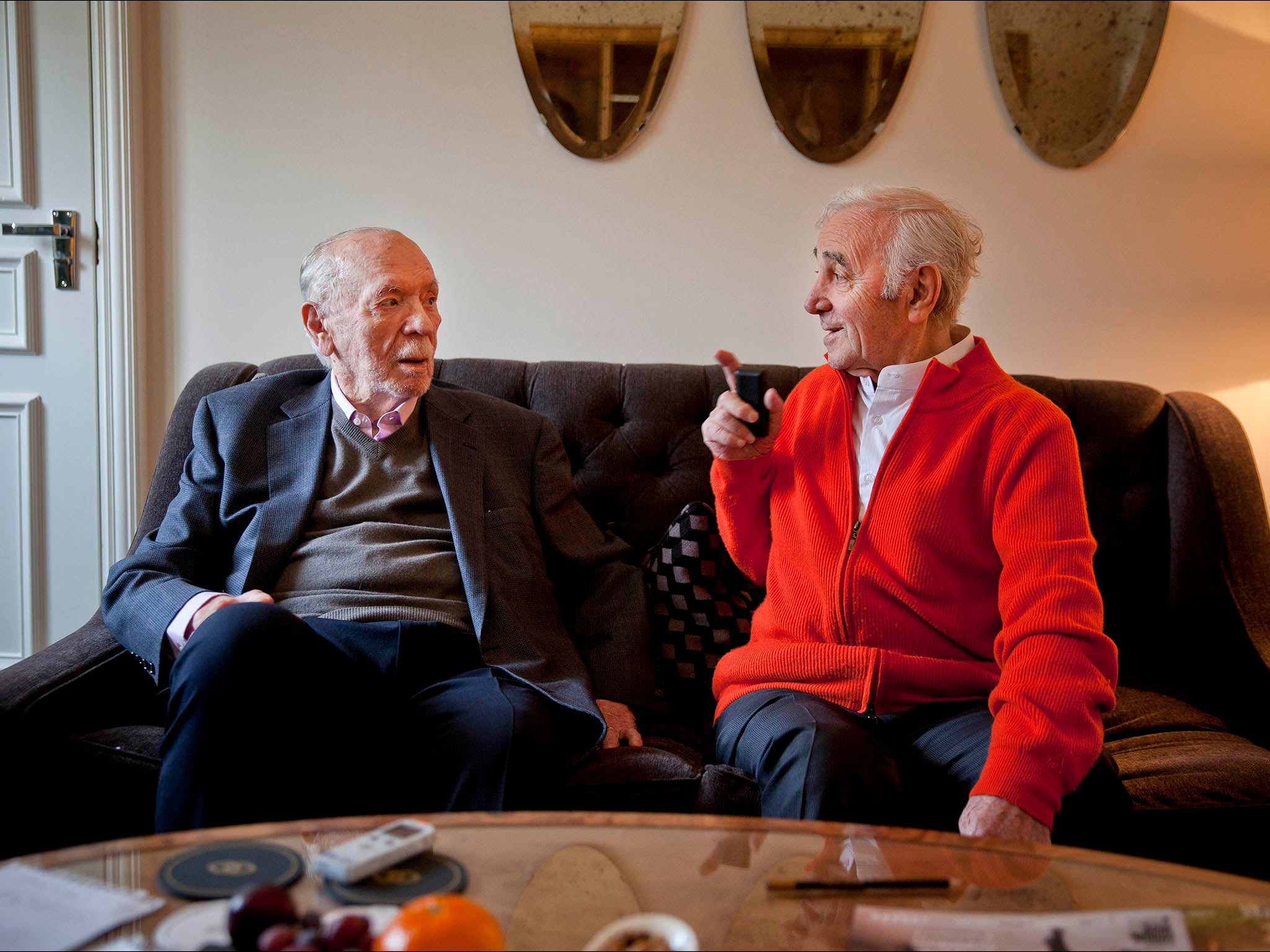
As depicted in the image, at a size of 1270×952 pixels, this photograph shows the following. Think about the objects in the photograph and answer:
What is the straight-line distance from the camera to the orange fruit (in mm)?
672

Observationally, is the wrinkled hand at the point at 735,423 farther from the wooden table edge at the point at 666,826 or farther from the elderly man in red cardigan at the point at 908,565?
the wooden table edge at the point at 666,826

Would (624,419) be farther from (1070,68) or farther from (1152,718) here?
(1070,68)

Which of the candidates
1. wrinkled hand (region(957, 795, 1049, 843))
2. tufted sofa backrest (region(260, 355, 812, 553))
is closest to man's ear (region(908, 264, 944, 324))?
tufted sofa backrest (region(260, 355, 812, 553))

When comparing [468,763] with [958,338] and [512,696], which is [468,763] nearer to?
[512,696]

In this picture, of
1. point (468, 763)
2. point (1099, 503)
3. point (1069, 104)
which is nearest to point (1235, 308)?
point (1069, 104)

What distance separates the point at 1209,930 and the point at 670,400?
4.31 feet

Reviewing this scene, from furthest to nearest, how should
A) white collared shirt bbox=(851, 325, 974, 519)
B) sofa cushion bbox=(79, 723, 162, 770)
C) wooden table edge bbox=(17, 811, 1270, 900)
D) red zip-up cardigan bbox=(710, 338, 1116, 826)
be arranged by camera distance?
white collared shirt bbox=(851, 325, 974, 519) → sofa cushion bbox=(79, 723, 162, 770) → red zip-up cardigan bbox=(710, 338, 1116, 826) → wooden table edge bbox=(17, 811, 1270, 900)

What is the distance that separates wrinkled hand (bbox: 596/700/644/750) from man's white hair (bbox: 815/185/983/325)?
78 cm

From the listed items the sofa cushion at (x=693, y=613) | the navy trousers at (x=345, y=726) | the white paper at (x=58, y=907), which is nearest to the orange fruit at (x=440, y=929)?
the white paper at (x=58, y=907)

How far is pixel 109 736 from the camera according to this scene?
1.40 metres

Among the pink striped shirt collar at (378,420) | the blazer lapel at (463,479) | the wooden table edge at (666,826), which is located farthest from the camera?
the pink striped shirt collar at (378,420)

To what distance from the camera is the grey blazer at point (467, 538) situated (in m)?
1.54

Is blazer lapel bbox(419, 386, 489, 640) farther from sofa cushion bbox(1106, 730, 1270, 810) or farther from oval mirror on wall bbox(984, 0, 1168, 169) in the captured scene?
oval mirror on wall bbox(984, 0, 1168, 169)

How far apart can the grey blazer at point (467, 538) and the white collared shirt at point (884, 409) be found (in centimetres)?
45
